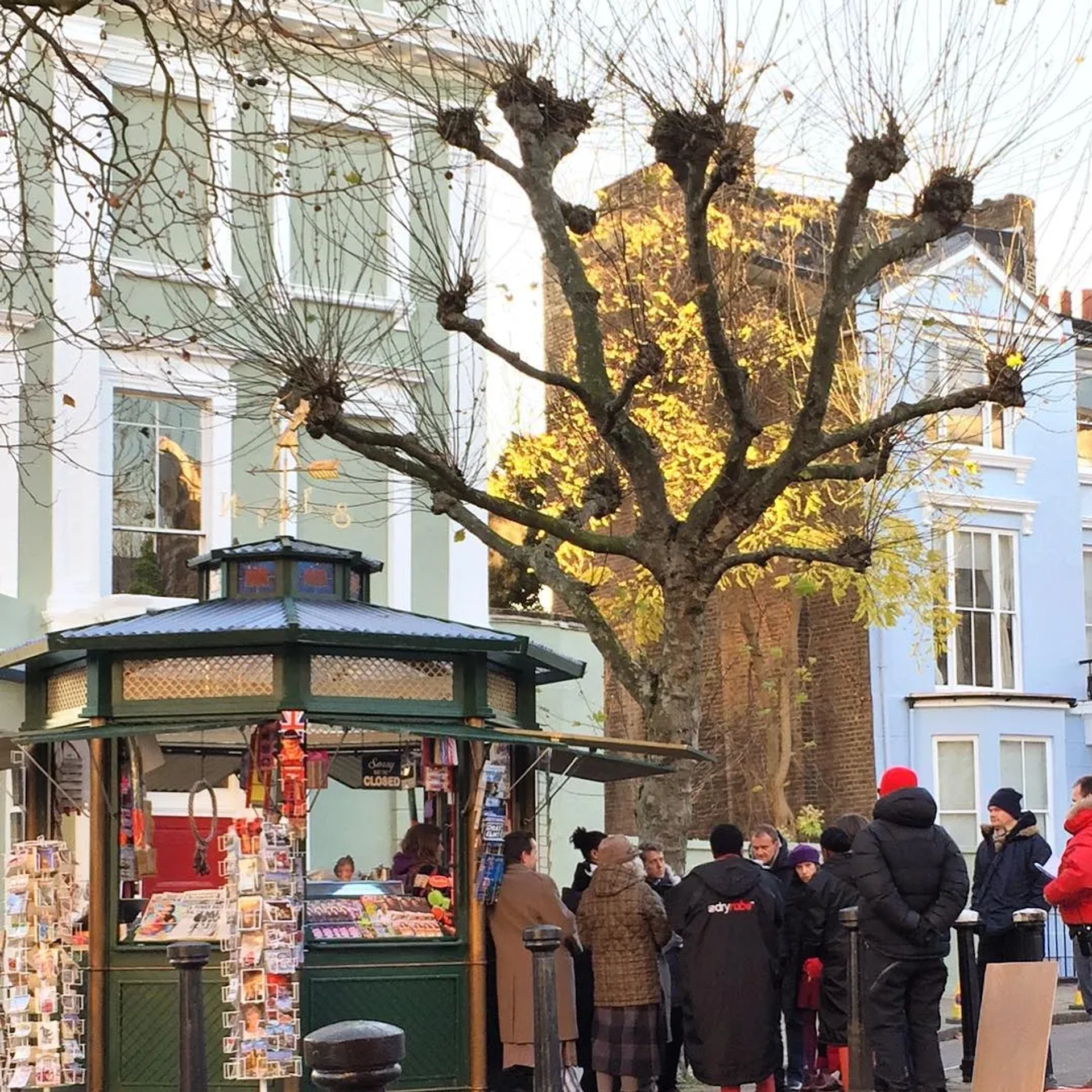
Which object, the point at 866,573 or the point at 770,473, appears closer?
the point at 770,473

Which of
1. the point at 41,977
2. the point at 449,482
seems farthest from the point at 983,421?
the point at 41,977

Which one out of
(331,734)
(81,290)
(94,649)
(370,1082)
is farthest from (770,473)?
(370,1082)

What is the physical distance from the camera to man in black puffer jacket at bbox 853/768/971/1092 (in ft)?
38.6

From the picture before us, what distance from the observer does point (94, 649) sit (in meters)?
12.9

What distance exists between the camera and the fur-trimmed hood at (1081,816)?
44.7 feet

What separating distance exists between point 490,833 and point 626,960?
1.18m

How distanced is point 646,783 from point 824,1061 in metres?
3.46

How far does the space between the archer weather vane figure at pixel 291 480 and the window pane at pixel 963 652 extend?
461 inches

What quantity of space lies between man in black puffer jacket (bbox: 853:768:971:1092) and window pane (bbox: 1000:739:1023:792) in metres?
19.0

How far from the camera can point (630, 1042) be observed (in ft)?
42.8

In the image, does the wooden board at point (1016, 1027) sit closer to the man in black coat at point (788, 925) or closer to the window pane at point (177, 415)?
the man in black coat at point (788, 925)

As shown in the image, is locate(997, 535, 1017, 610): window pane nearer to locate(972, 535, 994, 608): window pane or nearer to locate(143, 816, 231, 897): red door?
locate(972, 535, 994, 608): window pane

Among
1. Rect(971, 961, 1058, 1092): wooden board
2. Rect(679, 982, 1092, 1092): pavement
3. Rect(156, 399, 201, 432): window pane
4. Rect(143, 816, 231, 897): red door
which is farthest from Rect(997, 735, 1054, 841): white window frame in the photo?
Rect(971, 961, 1058, 1092): wooden board

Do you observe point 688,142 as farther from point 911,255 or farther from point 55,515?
point 55,515
